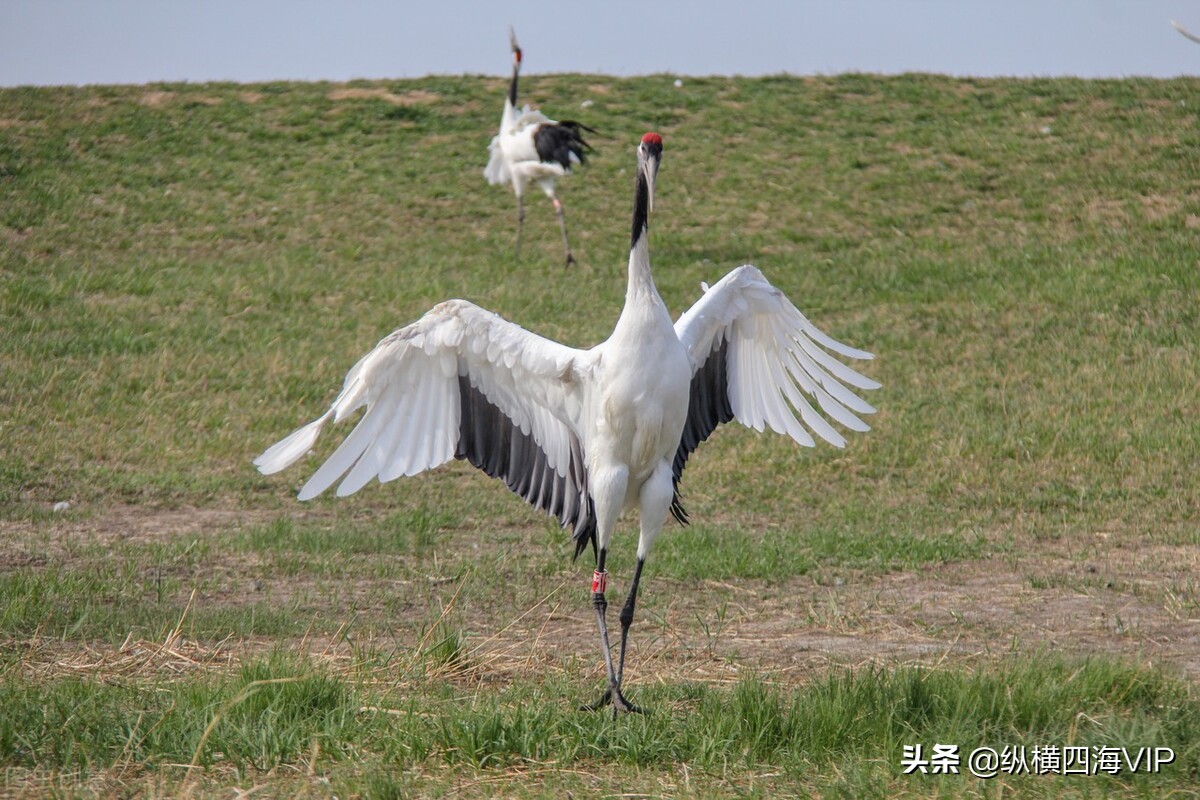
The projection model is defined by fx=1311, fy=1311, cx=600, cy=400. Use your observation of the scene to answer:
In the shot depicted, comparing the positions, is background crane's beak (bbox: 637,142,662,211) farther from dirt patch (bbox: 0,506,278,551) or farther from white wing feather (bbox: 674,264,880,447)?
dirt patch (bbox: 0,506,278,551)

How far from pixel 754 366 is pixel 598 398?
0.93 metres

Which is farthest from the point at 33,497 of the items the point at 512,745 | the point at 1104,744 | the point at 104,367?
the point at 1104,744

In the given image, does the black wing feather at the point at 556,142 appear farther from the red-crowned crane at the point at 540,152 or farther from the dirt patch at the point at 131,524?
the dirt patch at the point at 131,524

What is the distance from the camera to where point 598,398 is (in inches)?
195

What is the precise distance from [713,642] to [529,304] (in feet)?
21.8

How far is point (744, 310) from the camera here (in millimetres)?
5434

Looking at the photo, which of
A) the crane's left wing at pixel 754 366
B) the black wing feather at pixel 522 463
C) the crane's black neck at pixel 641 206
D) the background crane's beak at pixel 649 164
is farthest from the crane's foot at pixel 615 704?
the background crane's beak at pixel 649 164

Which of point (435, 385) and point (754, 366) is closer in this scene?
point (435, 385)

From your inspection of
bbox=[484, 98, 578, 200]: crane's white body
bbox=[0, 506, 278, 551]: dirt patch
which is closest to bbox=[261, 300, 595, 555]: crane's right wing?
bbox=[0, 506, 278, 551]: dirt patch

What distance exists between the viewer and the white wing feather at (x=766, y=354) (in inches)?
210

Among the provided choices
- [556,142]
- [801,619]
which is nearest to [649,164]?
[801,619]

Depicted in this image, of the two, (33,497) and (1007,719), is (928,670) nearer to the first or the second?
(1007,719)

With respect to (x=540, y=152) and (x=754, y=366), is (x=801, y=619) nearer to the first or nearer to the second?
(x=754, y=366)

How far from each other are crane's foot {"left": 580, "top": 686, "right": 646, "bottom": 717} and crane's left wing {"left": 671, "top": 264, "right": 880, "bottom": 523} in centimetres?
105
